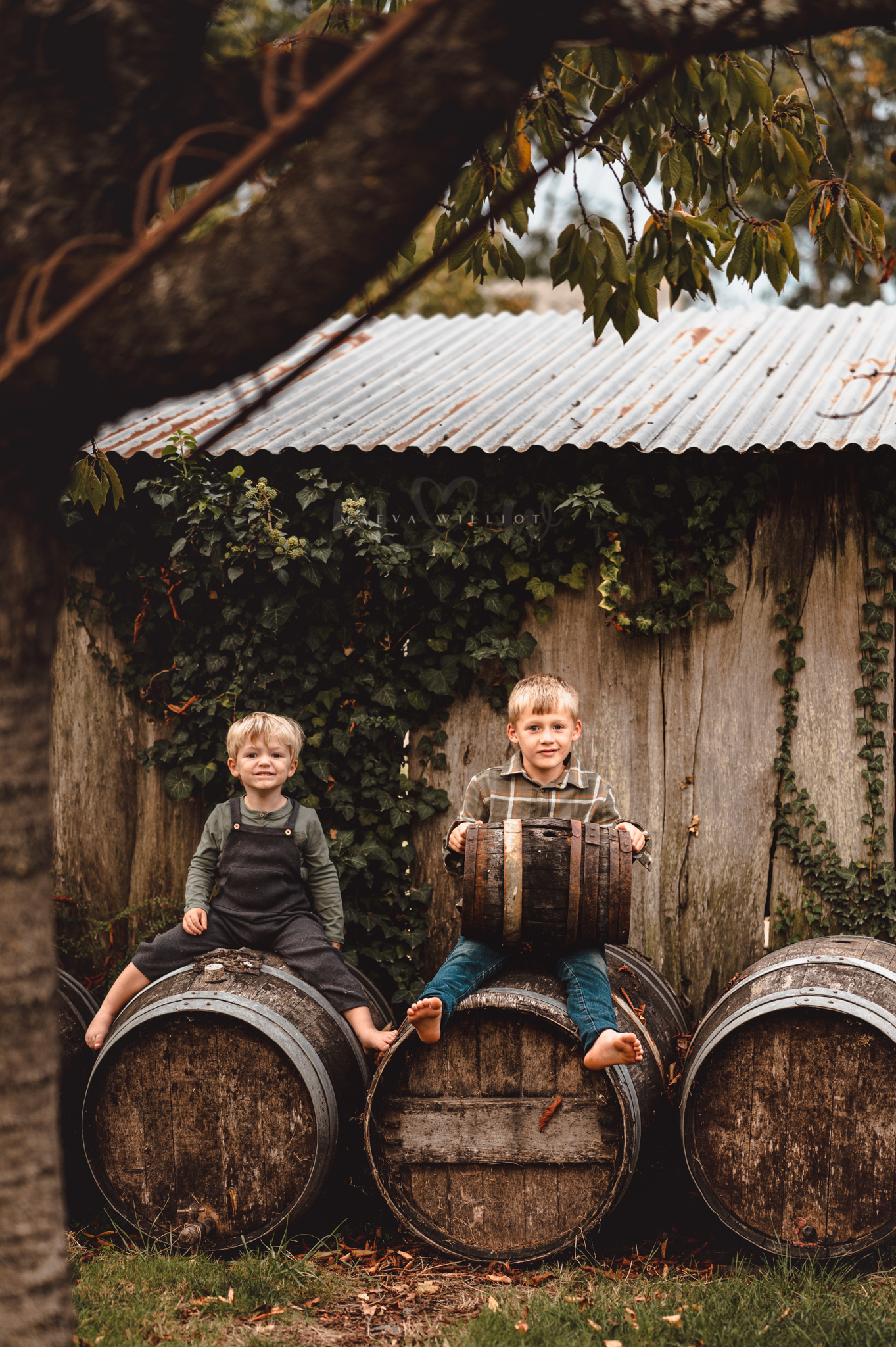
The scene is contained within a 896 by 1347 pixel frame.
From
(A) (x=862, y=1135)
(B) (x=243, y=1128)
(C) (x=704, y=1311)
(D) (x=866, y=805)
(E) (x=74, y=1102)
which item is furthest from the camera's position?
(D) (x=866, y=805)

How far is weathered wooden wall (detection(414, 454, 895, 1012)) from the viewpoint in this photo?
15.8ft

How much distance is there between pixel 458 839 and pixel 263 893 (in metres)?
0.95

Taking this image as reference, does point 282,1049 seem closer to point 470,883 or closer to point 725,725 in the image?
point 470,883

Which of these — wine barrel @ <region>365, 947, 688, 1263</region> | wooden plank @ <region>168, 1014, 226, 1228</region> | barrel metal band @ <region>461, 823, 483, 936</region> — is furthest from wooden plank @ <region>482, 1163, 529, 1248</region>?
wooden plank @ <region>168, 1014, 226, 1228</region>

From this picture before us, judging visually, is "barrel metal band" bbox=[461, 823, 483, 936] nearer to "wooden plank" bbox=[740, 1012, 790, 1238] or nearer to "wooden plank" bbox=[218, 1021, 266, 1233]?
"wooden plank" bbox=[218, 1021, 266, 1233]

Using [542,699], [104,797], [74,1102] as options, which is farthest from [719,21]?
[104,797]

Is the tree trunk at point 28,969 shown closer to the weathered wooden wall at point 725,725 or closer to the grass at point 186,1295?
the grass at point 186,1295

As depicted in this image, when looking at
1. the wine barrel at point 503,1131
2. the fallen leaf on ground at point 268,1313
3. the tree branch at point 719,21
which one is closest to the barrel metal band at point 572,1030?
the wine barrel at point 503,1131

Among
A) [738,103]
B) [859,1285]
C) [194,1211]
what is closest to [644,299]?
[738,103]

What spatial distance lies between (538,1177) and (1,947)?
2.32 meters

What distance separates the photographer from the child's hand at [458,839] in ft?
12.2

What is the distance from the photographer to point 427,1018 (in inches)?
134

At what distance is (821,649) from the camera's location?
15.8 ft

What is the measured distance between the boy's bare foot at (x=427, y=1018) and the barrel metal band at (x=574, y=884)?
529 millimetres
